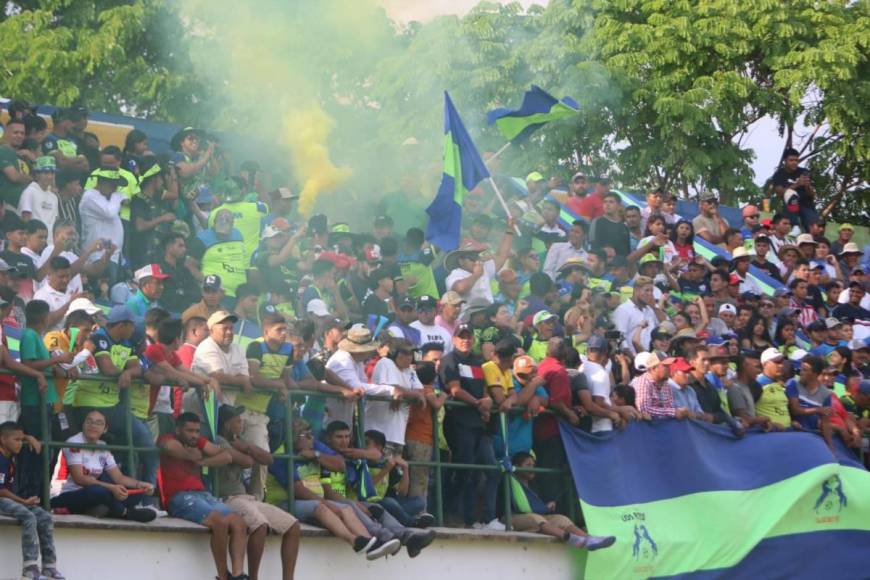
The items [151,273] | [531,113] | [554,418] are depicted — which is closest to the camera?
[151,273]

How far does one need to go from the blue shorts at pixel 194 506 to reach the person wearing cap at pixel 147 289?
74.4 inches

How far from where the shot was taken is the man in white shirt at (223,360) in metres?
13.0

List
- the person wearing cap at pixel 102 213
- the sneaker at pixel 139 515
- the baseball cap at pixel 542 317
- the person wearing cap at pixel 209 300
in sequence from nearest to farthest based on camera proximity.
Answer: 1. the sneaker at pixel 139 515
2. the person wearing cap at pixel 209 300
3. the person wearing cap at pixel 102 213
4. the baseball cap at pixel 542 317

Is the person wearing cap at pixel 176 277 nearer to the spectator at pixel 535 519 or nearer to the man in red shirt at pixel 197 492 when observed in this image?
the man in red shirt at pixel 197 492

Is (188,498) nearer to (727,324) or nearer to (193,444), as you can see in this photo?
(193,444)

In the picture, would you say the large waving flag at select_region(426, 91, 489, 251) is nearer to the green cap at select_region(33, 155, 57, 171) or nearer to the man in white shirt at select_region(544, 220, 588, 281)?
the man in white shirt at select_region(544, 220, 588, 281)

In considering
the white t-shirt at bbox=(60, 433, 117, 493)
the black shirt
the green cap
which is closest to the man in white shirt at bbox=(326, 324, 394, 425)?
the black shirt

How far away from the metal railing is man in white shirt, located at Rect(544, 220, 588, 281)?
427cm

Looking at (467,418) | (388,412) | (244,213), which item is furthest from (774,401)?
(244,213)

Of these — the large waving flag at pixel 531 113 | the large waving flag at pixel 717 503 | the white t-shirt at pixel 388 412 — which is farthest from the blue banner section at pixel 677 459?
the large waving flag at pixel 531 113

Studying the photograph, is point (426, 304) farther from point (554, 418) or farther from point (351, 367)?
point (351, 367)

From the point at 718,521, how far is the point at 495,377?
274 cm

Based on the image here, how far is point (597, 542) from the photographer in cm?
1536

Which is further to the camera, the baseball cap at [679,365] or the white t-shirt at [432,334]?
the baseball cap at [679,365]
